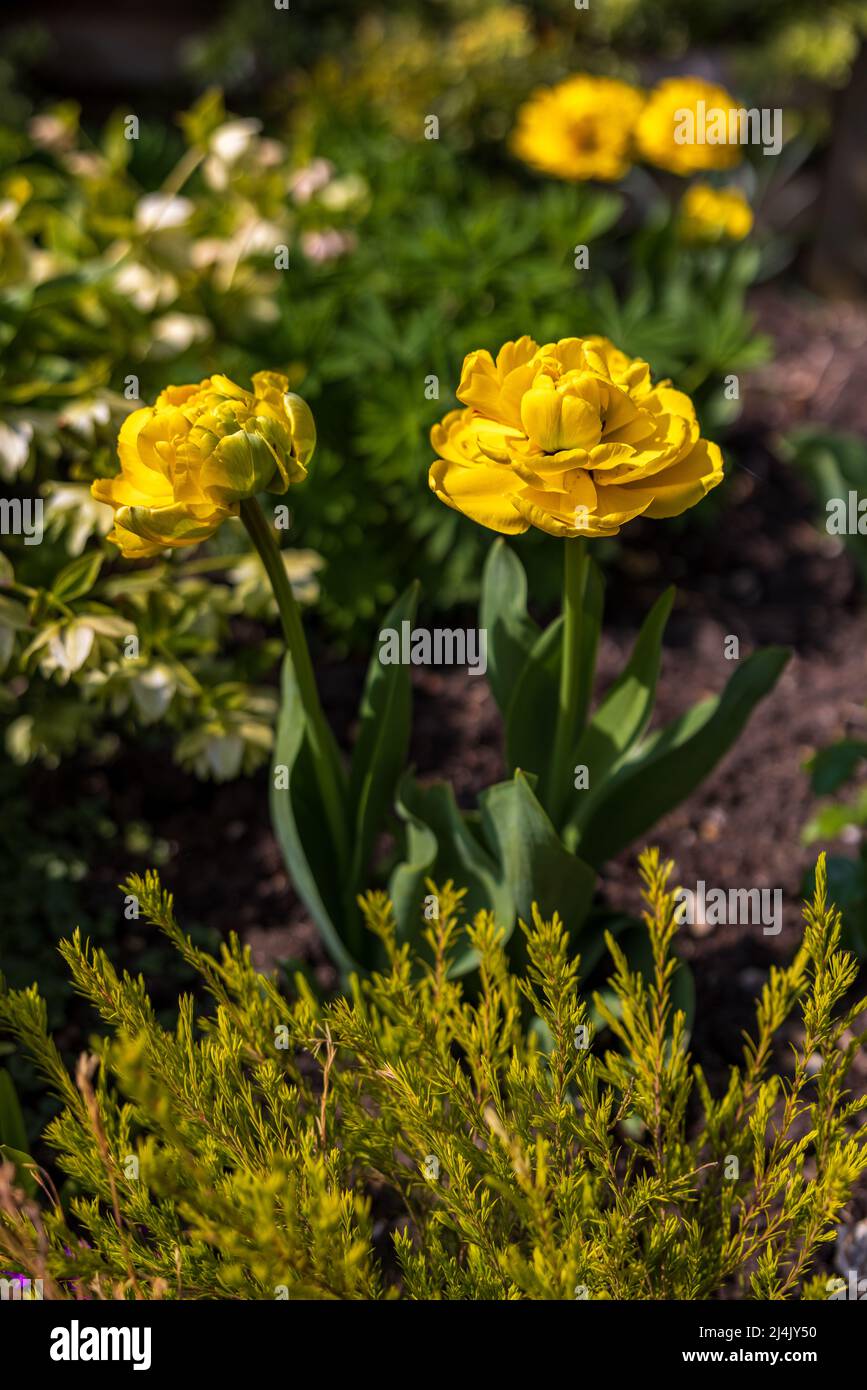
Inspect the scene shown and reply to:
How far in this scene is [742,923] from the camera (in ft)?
6.37

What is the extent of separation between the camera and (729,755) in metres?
2.32

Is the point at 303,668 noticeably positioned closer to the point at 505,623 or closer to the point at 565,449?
the point at 505,623

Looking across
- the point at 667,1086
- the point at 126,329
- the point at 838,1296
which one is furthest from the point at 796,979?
the point at 126,329

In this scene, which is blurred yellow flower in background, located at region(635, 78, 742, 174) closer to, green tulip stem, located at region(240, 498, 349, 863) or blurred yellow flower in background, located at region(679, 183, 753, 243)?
blurred yellow flower in background, located at region(679, 183, 753, 243)

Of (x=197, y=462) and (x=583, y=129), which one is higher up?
(x=583, y=129)

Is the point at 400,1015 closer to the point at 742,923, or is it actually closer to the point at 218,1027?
the point at 218,1027

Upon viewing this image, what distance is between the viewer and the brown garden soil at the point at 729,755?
195cm

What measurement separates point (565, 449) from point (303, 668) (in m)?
0.47

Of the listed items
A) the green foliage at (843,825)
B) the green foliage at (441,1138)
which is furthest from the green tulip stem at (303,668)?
the green foliage at (843,825)

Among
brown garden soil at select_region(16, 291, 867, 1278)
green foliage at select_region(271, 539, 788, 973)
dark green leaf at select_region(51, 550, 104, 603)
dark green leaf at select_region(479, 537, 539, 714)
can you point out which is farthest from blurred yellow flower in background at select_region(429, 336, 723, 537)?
brown garden soil at select_region(16, 291, 867, 1278)

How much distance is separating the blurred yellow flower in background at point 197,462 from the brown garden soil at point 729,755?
934 mm

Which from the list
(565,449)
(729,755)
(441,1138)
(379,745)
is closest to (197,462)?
(565,449)

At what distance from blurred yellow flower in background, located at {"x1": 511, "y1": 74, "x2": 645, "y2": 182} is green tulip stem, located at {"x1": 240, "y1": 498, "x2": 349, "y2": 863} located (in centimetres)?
169

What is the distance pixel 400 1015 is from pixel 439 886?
34cm
